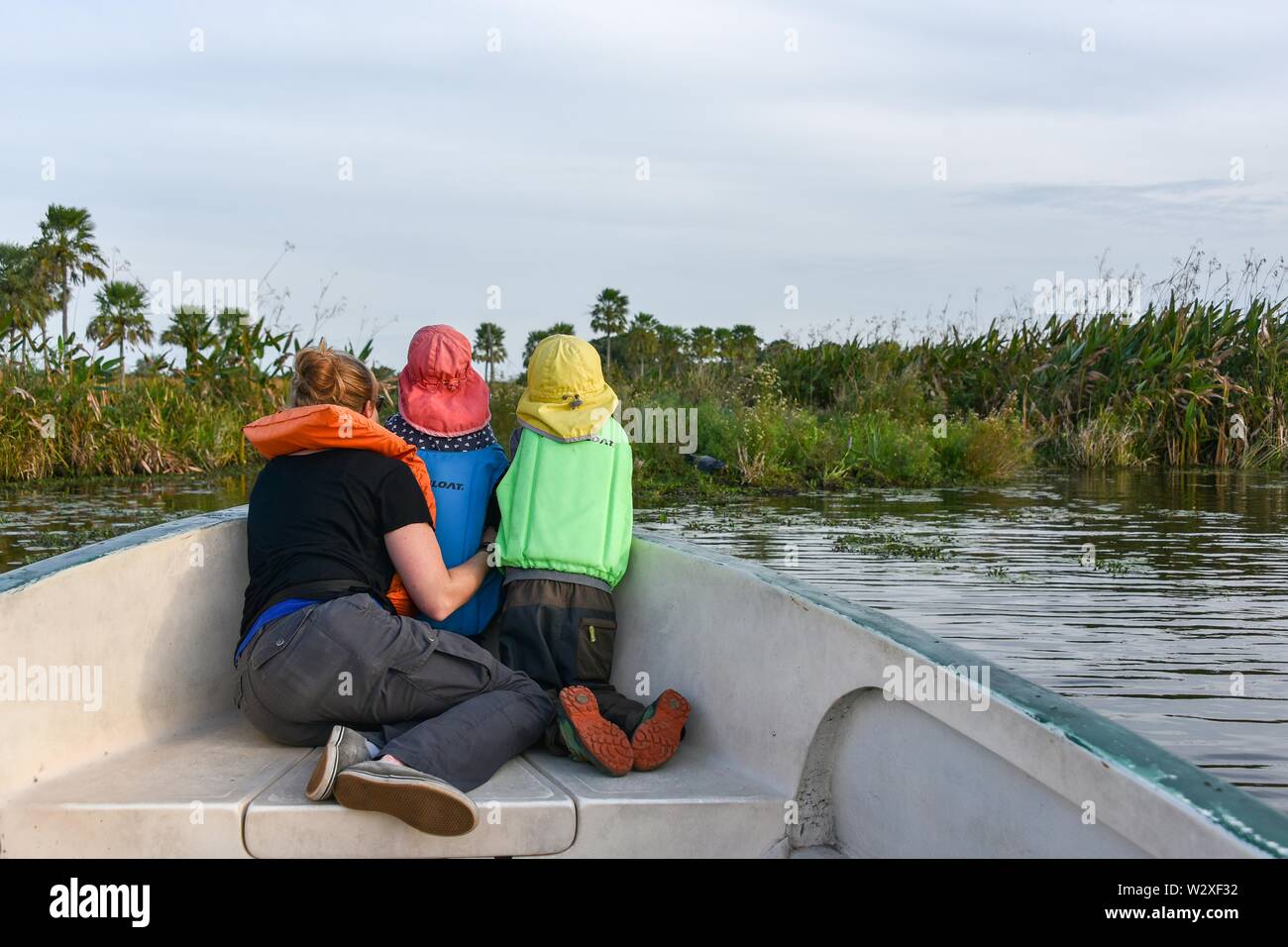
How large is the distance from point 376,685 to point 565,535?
0.69 metres

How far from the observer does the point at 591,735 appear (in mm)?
2736

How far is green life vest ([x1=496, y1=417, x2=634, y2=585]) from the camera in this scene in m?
3.21

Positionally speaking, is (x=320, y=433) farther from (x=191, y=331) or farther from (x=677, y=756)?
(x=191, y=331)

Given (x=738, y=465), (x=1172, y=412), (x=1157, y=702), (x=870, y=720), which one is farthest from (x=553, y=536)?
(x=1172, y=412)

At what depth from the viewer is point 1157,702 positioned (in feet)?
16.0

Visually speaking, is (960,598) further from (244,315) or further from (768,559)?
(244,315)

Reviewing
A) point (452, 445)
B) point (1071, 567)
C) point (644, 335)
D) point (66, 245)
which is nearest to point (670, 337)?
point (644, 335)

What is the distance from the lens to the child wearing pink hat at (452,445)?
3.39 meters

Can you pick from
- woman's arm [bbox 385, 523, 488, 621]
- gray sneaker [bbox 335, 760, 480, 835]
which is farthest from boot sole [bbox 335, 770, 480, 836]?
woman's arm [bbox 385, 523, 488, 621]

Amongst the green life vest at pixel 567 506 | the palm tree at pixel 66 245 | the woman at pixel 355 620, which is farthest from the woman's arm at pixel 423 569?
the palm tree at pixel 66 245

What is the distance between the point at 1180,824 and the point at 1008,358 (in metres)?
19.8

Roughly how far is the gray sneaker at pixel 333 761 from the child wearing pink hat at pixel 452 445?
88 cm

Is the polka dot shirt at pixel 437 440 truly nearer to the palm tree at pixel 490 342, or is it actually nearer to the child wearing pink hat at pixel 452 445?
the child wearing pink hat at pixel 452 445

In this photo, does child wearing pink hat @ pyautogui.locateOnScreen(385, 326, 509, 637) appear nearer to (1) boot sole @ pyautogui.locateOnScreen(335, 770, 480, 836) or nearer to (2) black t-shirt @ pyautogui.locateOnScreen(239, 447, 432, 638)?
(2) black t-shirt @ pyautogui.locateOnScreen(239, 447, 432, 638)
